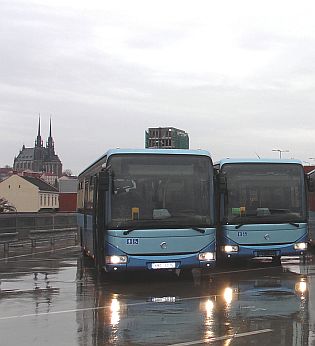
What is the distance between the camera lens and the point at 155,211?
1373 cm

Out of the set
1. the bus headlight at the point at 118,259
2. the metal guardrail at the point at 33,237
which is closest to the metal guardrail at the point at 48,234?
the metal guardrail at the point at 33,237

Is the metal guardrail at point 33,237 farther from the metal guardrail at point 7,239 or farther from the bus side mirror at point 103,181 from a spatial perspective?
the bus side mirror at point 103,181

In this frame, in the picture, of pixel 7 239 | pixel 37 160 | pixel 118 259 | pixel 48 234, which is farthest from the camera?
pixel 37 160

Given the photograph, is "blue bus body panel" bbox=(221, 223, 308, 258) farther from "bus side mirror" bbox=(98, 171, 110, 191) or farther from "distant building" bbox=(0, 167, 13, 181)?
"distant building" bbox=(0, 167, 13, 181)

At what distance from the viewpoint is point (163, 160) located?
46.0ft

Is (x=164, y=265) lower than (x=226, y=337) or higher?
higher

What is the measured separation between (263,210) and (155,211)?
3.89 meters

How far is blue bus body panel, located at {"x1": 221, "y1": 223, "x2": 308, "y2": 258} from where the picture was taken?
1617cm

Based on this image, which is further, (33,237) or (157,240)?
(33,237)

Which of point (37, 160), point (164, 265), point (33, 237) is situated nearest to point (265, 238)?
point (164, 265)

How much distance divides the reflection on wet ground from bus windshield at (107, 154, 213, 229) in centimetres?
150

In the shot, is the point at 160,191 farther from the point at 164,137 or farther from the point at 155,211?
the point at 164,137

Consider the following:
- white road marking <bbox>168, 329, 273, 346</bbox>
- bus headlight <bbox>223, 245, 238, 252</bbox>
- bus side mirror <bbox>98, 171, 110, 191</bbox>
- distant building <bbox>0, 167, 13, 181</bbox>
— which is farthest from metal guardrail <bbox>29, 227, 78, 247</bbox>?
distant building <bbox>0, 167, 13, 181</bbox>

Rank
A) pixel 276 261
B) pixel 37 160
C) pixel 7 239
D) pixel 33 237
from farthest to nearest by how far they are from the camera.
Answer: pixel 37 160
pixel 33 237
pixel 7 239
pixel 276 261
